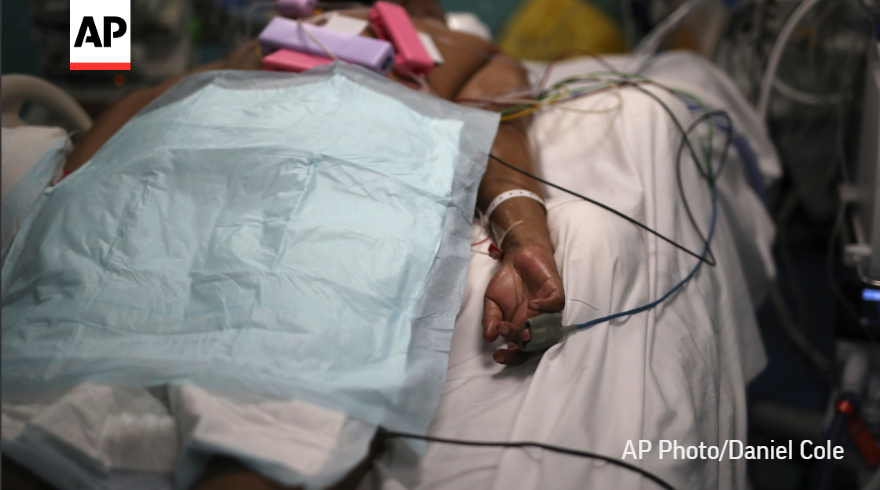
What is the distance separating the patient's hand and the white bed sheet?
37mm

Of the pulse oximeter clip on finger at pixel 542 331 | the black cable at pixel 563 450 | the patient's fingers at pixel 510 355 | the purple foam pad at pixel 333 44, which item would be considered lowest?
the black cable at pixel 563 450

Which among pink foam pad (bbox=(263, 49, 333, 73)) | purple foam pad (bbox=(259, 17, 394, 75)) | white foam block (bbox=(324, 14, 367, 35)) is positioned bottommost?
pink foam pad (bbox=(263, 49, 333, 73))

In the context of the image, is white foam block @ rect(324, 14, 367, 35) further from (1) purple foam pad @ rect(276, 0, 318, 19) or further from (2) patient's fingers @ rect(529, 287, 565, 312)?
(2) patient's fingers @ rect(529, 287, 565, 312)

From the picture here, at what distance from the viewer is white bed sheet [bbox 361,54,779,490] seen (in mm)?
668

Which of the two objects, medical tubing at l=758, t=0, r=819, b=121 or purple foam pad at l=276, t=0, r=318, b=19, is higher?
medical tubing at l=758, t=0, r=819, b=121

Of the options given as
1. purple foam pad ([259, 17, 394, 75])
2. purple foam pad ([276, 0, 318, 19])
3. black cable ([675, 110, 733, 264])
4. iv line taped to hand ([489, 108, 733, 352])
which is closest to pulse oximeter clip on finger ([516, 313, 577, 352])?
iv line taped to hand ([489, 108, 733, 352])

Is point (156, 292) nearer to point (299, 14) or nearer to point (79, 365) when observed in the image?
point (79, 365)

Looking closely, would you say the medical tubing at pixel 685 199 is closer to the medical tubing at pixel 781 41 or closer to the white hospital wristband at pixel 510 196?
the white hospital wristband at pixel 510 196

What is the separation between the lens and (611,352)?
0.79m

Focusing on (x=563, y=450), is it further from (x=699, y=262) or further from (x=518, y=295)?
(x=699, y=262)

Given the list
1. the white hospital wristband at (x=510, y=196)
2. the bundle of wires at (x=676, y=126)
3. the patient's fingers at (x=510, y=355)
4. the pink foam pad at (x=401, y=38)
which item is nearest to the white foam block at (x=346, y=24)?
the pink foam pad at (x=401, y=38)

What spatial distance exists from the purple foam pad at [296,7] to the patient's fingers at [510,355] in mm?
961

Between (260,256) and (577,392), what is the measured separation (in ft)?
1.51

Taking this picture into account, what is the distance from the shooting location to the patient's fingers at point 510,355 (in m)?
0.78
